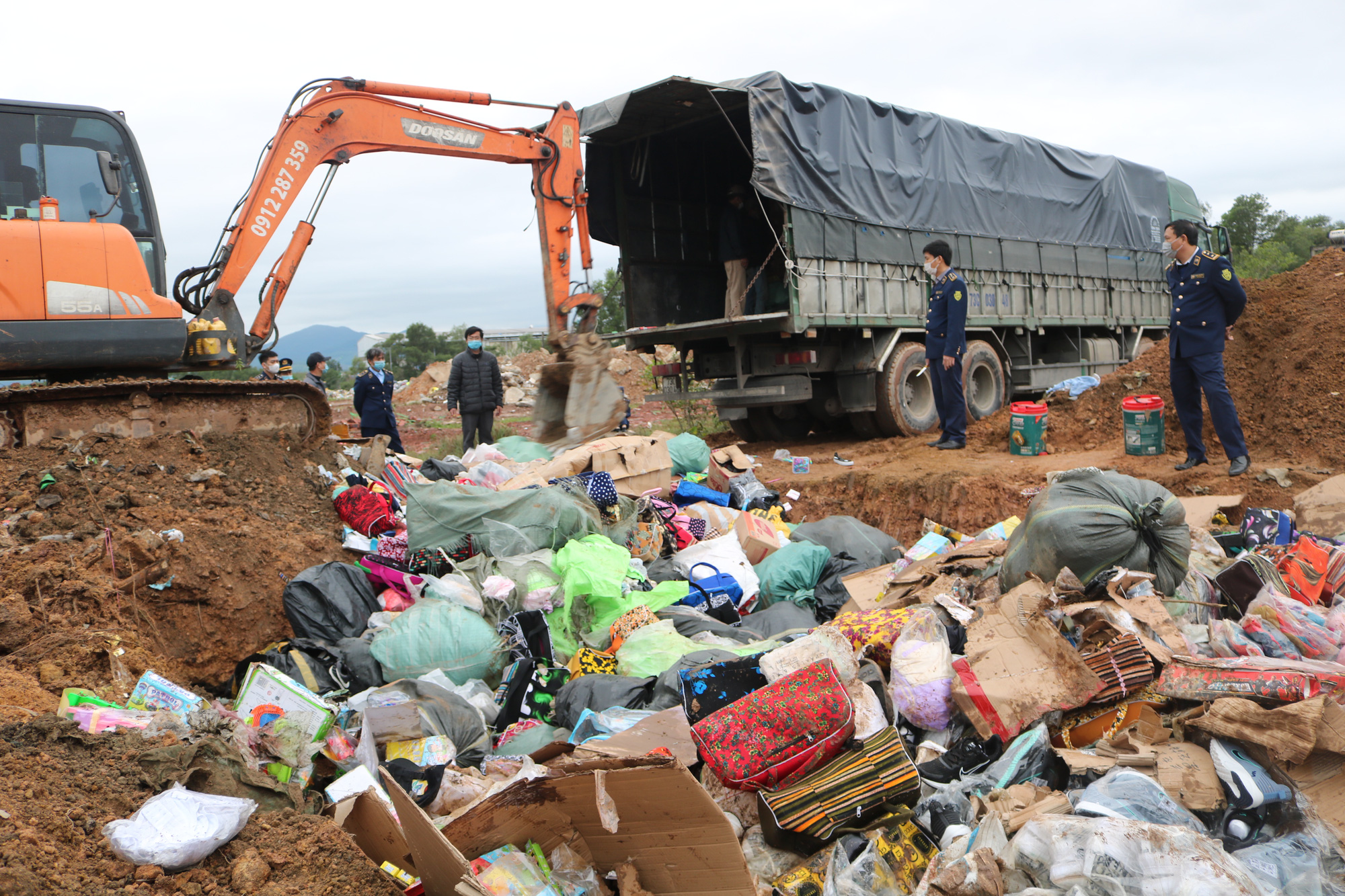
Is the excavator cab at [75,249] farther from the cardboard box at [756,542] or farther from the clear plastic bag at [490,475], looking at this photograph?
the cardboard box at [756,542]

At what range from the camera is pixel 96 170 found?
218 inches

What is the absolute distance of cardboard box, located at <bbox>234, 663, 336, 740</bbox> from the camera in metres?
3.05

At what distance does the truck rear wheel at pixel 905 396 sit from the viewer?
27.7ft

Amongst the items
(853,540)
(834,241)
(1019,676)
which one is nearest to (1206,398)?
(853,540)

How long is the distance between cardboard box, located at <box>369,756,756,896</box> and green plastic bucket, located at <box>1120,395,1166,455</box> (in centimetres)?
585

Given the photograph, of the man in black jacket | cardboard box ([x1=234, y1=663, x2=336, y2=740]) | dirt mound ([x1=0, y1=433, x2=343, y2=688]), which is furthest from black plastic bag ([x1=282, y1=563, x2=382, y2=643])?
the man in black jacket

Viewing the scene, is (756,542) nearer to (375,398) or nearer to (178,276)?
(178,276)

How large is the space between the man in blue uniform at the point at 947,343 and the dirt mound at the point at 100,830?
21.2 ft

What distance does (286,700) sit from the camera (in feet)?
10.3

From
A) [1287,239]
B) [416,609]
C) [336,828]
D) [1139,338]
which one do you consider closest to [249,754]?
[336,828]

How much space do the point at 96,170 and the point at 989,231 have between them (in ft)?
A: 25.7

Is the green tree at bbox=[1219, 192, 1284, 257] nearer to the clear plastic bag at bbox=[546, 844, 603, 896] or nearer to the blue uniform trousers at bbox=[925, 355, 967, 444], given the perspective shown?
the blue uniform trousers at bbox=[925, 355, 967, 444]

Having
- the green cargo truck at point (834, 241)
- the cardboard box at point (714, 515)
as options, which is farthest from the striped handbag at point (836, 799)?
the green cargo truck at point (834, 241)

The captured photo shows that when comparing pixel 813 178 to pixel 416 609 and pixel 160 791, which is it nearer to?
pixel 416 609
